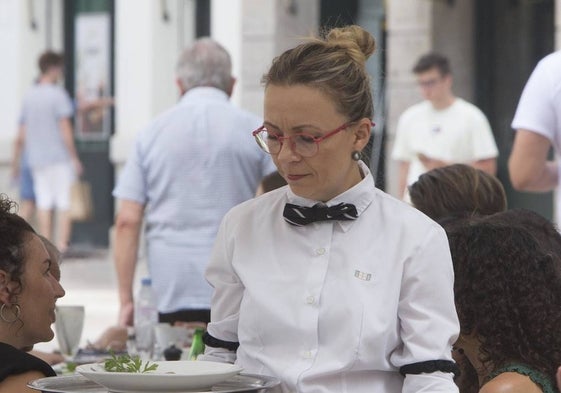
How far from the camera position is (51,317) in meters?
3.60

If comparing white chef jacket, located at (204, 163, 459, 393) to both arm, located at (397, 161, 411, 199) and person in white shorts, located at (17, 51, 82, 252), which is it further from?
person in white shorts, located at (17, 51, 82, 252)

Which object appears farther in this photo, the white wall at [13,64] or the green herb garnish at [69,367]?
the white wall at [13,64]

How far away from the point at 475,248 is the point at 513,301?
0.17 meters

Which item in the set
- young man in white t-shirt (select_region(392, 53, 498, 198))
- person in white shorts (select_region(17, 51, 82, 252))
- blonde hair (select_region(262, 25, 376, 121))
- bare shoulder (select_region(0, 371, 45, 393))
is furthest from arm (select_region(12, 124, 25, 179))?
blonde hair (select_region(262, 25, 376, 121))

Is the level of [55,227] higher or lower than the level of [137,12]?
lower

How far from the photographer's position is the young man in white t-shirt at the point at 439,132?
10383 mm

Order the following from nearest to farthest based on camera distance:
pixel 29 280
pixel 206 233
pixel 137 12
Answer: pixel 29 280, pixel 206 233, pixel 137 12

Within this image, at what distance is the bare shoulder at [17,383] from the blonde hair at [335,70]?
2.76 ft

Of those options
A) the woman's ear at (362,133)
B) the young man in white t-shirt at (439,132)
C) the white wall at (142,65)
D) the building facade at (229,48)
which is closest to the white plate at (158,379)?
the woman's ear at (362,133)

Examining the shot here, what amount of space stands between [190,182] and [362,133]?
375 centimetres

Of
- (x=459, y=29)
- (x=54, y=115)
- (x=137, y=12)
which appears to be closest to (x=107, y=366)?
(x=459, y=29)

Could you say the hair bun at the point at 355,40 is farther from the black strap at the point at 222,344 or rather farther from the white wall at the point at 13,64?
the white wall at the point at 13,64

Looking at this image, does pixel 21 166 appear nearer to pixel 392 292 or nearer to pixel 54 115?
pixel 54 115

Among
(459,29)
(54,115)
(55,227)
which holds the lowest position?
(55,227)
